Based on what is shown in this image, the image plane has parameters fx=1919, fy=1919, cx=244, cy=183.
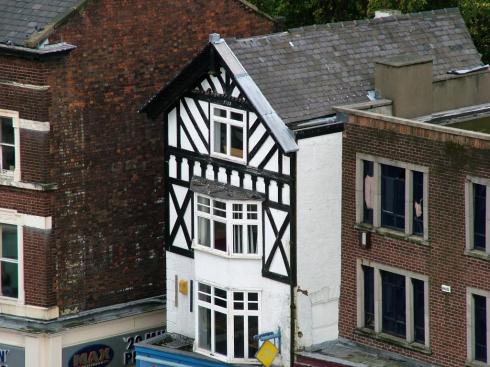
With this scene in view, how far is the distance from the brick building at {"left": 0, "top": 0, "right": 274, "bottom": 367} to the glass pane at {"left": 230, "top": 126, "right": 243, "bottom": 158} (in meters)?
4.86

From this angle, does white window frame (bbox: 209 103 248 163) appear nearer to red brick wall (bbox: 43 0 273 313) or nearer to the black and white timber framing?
the black and white timber framing

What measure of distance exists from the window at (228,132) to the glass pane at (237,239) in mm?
1809

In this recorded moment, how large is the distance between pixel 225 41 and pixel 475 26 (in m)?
15.8

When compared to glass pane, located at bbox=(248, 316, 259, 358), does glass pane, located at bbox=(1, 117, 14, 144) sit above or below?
above

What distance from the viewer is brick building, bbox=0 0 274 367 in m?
52.5

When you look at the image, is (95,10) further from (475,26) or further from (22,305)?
(475,26)

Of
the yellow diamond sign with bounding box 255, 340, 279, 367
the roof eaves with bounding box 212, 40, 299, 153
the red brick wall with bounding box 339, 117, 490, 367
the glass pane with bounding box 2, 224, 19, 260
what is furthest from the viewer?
the glass pane with bounding box 2, 224, 19, 260

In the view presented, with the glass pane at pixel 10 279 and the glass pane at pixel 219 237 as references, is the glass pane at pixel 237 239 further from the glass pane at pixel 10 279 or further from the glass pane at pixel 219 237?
the glass pane at pixel 10 279

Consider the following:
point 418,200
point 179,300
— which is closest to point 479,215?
point 418,200

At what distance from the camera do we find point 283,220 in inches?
1944

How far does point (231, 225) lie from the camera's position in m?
50.2

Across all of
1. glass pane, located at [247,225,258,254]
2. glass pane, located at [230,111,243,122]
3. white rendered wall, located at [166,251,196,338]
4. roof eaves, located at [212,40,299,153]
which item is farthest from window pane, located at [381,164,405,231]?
white rendered wall, located at [166,251,196,338]

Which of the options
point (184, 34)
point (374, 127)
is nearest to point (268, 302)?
point (374, 127)

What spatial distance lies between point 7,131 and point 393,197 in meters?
11.3
